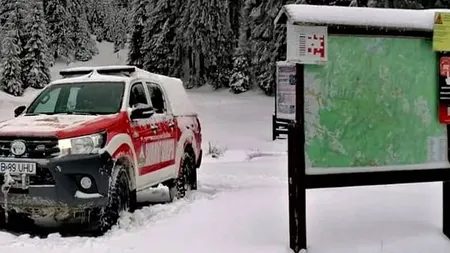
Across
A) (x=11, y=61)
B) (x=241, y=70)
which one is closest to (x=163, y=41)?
(x=241, y=70)

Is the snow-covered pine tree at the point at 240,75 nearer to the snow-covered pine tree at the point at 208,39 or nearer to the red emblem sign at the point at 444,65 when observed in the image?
the snow-covered pine tree at the point at 208,39

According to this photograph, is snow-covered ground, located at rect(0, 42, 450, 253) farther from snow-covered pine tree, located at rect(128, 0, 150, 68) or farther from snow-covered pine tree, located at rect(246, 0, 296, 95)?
snow-covered pine tree, located at rect(128, 0, 150, 68)

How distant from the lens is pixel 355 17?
20.4 feet

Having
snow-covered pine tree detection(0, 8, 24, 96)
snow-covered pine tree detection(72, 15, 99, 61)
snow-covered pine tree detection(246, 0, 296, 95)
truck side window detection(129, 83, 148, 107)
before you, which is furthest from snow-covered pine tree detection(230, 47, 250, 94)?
truck side window detection(129, 83, 148, 107)

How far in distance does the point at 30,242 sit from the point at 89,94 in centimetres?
258

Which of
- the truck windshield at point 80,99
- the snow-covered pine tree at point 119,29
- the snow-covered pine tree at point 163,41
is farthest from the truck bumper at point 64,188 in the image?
the snow-covered pine tree at point 119,29

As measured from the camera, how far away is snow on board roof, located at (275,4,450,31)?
5.98 meters

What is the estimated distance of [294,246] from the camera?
247 inches

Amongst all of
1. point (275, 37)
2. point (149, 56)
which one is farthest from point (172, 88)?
point (149, 56)

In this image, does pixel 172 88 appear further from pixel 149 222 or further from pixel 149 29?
pixel 149 29

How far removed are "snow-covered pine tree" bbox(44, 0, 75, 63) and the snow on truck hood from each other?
52040 millimetres

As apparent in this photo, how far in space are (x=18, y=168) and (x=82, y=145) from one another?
76cm

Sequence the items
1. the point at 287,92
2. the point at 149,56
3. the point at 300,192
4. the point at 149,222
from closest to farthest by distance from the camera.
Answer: the point at 300,192, the point at 149,222, the point at 287,92, the point at 149,56

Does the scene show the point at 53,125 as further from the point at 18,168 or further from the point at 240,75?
the point at 240,75
